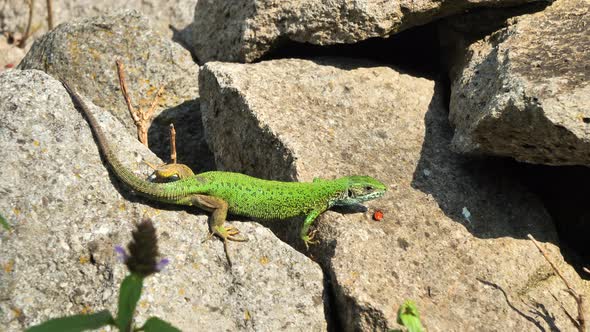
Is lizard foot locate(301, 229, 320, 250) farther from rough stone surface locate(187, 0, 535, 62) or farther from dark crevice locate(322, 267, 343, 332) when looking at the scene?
rough stone surface locate(187, 0, 535, 62)

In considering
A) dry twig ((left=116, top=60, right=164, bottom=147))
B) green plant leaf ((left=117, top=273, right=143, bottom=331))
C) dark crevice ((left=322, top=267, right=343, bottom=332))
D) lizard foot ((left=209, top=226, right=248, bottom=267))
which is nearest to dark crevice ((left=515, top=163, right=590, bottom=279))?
dark crevice ((left=322, top=267, right=343, bottom=332))

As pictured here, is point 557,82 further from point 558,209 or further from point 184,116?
point 184,116

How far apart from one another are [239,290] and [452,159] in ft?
7.66

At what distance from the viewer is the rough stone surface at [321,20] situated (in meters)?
5.94

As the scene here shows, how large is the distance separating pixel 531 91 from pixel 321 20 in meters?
2.04

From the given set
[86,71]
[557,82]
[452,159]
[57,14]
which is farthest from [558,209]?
[57,14]

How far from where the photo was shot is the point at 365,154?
577cm

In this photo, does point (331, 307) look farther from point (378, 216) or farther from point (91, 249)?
point (91, 249)

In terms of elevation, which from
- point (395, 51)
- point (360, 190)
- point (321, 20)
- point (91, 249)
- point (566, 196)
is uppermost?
point (321, 20)

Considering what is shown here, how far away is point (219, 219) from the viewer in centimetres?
495

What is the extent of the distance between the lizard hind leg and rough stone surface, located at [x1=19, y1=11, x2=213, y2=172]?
164 cm

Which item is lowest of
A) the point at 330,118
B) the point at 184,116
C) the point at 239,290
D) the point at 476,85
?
the point at 239,290

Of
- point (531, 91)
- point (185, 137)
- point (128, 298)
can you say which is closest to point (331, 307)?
point (531, 91)

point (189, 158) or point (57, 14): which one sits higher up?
point (57, 14)
